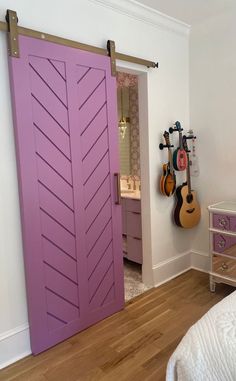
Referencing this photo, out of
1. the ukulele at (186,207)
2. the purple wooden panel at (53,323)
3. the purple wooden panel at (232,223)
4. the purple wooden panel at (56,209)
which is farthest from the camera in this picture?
the ukulele at (186,207)

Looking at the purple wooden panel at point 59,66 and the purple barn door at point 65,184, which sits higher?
the purple wooden panel at point 59,66

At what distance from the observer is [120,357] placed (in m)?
2.04

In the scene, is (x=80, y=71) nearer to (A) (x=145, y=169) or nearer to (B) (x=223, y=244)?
(A) (x=145, y=169)

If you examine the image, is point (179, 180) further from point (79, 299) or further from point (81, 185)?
point (79, 299)

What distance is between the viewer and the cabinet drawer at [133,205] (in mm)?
3301

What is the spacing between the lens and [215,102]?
9.83 ft

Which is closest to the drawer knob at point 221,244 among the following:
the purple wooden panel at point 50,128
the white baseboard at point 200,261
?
the white baseboard at point 200,261

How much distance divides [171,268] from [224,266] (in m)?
0.62

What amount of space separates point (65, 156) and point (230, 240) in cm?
164

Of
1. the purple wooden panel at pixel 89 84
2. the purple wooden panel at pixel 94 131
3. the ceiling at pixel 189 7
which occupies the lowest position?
the purple wooden panel at pixel 94 131

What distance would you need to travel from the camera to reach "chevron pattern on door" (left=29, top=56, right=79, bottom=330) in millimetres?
2004

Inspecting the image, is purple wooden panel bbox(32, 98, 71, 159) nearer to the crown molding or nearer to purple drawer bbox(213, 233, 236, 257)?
the crown molding

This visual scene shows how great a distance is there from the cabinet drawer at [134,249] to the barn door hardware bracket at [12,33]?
2.25 meters

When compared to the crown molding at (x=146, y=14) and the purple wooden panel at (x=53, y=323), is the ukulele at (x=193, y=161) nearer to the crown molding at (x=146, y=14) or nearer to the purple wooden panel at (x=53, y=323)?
the crown molding at (x=146, y=14)
